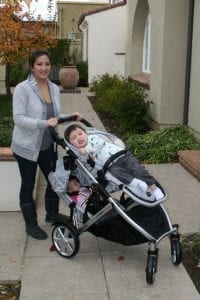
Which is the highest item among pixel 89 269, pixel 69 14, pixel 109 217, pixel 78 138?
pixel 69 14

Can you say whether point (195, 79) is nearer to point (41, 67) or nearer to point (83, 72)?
point (41, 67)

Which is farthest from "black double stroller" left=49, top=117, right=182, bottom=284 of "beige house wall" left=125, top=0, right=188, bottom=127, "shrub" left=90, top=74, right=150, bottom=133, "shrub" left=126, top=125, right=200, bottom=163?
"shrub" left=90, top=74, right=150, bottom=133

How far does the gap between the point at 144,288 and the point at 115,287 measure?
0.76ft

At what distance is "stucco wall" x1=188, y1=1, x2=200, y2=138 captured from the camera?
8.89 metres

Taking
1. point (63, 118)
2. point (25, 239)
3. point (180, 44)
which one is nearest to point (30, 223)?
point (25, 239)

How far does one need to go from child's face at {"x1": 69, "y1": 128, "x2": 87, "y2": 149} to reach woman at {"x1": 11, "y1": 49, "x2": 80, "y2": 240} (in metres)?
0.19

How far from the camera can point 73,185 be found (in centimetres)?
467

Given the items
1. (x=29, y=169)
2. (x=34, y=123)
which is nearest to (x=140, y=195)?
(x=34, y=123)

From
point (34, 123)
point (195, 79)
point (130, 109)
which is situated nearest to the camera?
point (34, 123)

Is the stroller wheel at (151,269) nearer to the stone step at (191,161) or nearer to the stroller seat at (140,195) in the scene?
the stroller seat at (140,195)

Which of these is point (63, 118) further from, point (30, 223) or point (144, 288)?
point (144, 288)

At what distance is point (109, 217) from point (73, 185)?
519 millimetres

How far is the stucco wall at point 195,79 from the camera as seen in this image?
29.2 ft

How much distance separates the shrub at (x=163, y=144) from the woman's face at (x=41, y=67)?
152 inches
